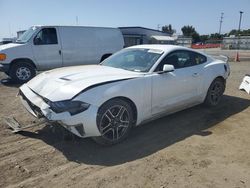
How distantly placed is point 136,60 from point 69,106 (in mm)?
1900

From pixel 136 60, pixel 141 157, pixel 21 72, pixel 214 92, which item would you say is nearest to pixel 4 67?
pixel 21 72

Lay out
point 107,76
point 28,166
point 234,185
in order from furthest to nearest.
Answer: point 107,76 < point 28,166 < point 234,185

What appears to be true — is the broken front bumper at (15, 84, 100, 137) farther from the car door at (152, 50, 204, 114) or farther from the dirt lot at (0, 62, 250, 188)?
the car door at (152, 50, 204, 114)

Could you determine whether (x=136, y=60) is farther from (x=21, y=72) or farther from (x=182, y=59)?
(x=21, y=72)

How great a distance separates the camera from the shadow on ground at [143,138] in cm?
392

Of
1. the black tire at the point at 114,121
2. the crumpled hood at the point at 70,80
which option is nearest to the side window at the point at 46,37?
the crumpled hood at the point at 70,80

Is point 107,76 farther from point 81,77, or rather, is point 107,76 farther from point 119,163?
point 119,163

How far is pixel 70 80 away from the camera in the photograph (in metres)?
4.23

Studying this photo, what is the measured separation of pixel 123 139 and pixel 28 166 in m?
1.50

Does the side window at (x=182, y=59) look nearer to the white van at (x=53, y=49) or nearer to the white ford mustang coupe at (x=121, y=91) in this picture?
the white ford mustang coupe at (x=121, y=91)

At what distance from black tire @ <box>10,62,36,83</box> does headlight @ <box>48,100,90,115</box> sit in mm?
6527

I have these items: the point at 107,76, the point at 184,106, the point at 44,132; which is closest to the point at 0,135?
the point at 44,132

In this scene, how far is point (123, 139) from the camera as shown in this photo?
4.40 meters

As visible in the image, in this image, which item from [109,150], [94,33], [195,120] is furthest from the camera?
[94,33]
